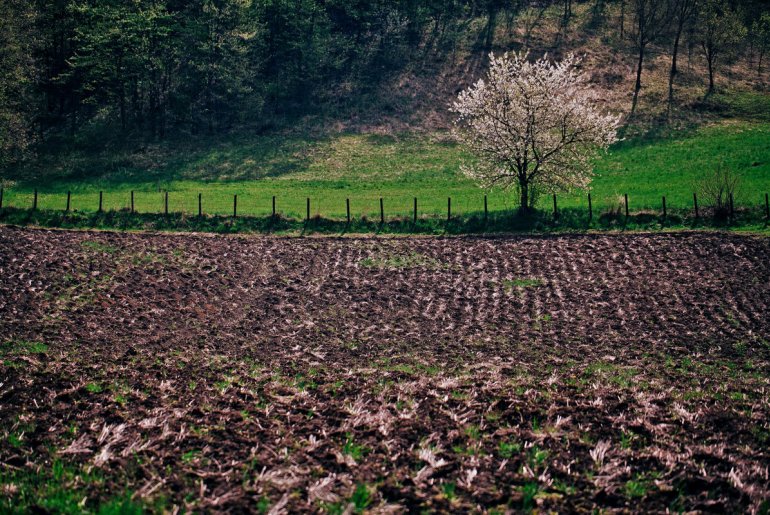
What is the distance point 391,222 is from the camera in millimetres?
37938

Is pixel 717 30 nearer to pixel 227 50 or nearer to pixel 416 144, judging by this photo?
pixel 416 144

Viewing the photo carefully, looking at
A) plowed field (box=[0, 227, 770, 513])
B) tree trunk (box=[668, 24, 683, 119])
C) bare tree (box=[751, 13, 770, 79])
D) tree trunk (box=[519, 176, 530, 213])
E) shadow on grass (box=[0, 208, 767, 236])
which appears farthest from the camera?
bare tree (box=[751, 13, 770, 79])

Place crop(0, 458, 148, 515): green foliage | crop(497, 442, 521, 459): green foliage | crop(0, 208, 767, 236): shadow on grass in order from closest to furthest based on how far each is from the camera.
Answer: crop(0, 458, 148, 515): green foliage
crop(497, 442, 521, 459): green foliage
crop(0, 208, 767, 236): shadow on grass

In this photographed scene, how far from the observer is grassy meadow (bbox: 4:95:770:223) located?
42000mm

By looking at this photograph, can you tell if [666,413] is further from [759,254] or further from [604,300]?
[759,254]

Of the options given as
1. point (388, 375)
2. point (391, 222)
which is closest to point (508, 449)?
point (388, 375)

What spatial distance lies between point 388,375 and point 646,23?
76254mm

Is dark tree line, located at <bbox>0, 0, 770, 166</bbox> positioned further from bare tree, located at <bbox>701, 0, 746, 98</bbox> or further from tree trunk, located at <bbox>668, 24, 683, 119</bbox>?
tree trunk, located at <bbox>668, 24, 683, 119</bbox>

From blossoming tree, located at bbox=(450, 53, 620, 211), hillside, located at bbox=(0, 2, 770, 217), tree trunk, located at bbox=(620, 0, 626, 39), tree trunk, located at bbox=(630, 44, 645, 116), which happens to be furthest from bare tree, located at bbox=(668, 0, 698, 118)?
blossoming tree, located at bbox=(450, 53, 620, 211)

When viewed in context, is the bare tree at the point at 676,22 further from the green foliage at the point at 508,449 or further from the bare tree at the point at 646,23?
the green foliage at the point at 508,449

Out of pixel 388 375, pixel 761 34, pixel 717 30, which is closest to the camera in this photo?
pixel 388 375

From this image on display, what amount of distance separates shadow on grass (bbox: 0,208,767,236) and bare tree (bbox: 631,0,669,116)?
34915 millimetres

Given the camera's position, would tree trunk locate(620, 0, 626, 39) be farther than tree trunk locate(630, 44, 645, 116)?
Yes

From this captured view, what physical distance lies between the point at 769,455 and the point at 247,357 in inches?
533
